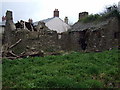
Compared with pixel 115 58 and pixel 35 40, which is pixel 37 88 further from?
pixel 35 40

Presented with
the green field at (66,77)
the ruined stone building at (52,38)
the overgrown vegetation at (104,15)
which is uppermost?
the overgrown vegetation at (104,15)

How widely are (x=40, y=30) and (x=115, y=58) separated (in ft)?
36.1

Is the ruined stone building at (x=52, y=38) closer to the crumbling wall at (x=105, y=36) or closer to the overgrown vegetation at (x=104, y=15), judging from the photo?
the crumbling wall at (x=105, y=36)

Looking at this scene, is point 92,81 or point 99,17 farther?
point 99,17

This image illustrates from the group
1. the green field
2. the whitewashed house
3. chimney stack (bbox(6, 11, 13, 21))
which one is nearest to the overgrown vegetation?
chimney stack (bbox(6, 11, 13, 21))

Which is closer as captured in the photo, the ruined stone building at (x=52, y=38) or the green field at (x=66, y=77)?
the green field at (x=66, y=77)

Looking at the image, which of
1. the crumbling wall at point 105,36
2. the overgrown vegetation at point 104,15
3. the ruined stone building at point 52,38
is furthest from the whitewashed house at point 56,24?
the crumbling wall at point 105,36

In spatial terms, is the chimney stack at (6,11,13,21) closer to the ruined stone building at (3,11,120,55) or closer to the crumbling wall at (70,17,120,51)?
the ruined stone building at (3,11,120,55)

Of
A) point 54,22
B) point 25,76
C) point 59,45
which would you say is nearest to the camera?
point 25,76

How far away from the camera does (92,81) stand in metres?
9.19

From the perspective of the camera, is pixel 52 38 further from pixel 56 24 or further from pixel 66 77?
pixel 56 24

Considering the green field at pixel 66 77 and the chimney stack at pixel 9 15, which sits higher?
the chimney stack at pixel 9 15

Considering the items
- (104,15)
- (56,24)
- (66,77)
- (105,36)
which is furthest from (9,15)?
(66,77)

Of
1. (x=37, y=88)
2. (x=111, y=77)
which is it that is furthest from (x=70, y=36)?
(x=37, y=88)
